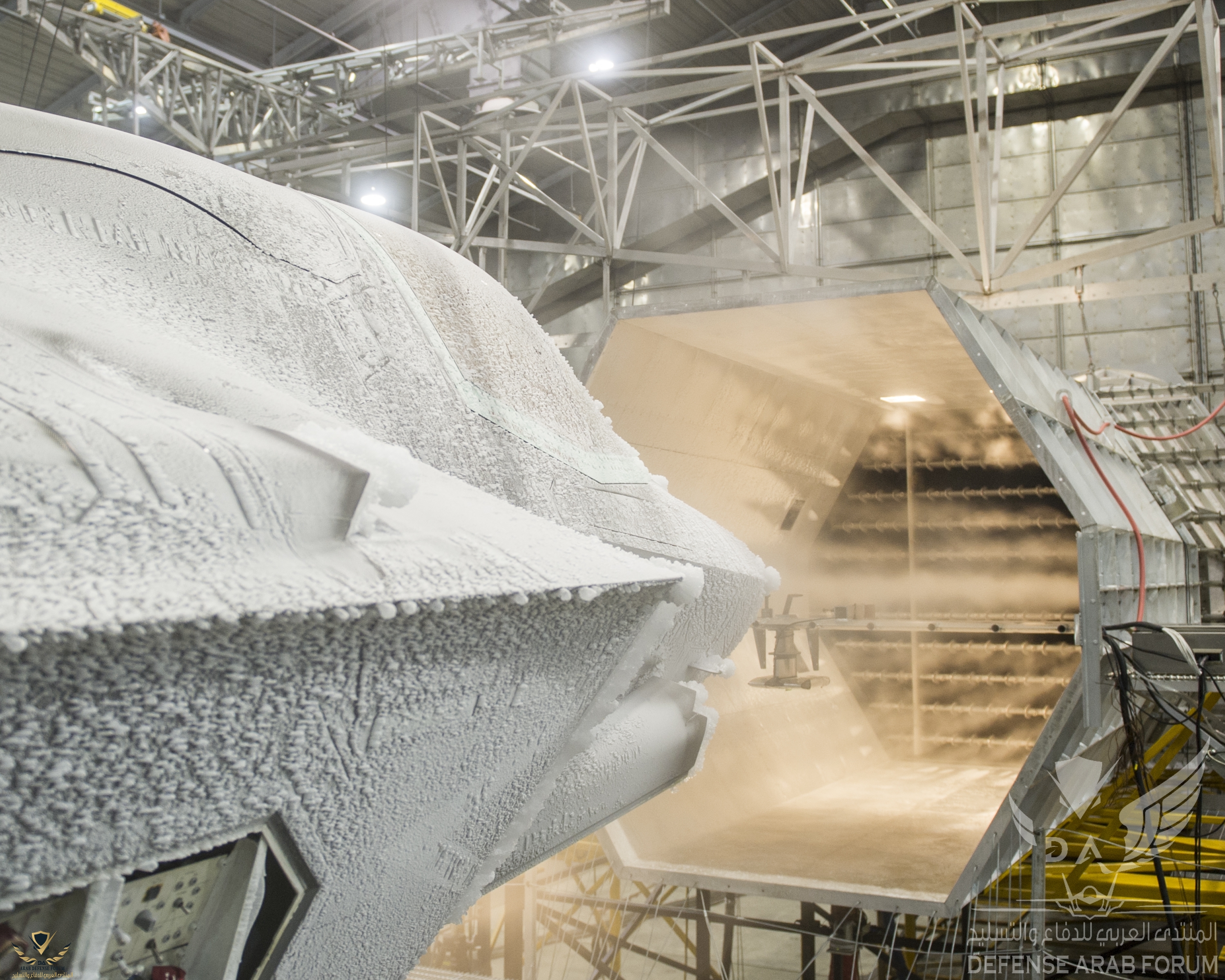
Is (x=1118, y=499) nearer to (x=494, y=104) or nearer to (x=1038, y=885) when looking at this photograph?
(x=1038, y=885)

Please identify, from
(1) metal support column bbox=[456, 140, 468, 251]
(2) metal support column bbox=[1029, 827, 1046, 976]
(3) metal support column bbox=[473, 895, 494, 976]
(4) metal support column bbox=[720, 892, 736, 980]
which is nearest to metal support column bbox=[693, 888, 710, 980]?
(4) metal support column bbox=[720, 892, 736, 980]

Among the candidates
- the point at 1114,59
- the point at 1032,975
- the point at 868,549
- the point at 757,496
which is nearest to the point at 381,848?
the point at 1032,975

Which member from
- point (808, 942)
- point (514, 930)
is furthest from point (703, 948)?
point (514, 930)

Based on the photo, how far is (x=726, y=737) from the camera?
5.66m

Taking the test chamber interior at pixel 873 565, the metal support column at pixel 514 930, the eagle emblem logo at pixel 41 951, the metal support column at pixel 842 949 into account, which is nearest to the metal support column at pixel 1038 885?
the test chamber interior at pixel 873 565

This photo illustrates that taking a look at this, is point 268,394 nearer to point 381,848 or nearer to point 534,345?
point 381,848

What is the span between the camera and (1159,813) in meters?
5.51

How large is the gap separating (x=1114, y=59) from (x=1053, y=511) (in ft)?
25.3

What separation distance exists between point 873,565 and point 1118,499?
2850mm

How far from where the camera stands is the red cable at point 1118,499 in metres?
4.77

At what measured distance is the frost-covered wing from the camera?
16.4ft

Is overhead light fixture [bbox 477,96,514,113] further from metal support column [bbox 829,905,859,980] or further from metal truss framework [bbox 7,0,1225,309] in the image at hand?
metal support column [bbox 829,905,859,980]

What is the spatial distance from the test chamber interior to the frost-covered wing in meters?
0.66

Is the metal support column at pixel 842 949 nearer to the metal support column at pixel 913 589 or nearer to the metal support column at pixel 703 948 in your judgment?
the metal support column at pixel 703 948
